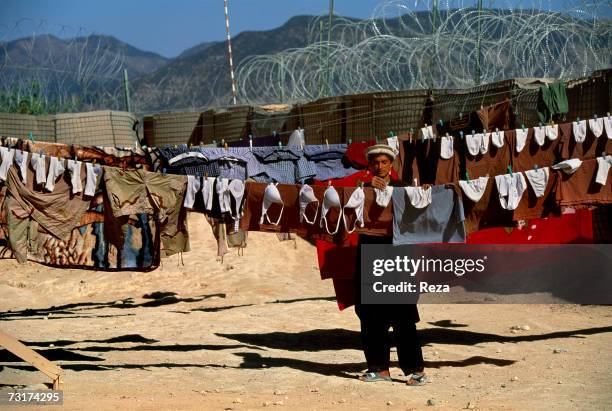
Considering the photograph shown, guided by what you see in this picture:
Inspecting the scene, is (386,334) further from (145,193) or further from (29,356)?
(29,356)

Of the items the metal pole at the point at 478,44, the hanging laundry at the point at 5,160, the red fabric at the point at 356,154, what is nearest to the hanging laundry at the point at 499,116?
the red fabric at the point at 356,154

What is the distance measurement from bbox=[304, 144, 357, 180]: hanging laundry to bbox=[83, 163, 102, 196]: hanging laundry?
2297mm

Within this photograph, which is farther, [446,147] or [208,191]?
[446,147]

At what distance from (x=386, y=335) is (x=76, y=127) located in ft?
30.0

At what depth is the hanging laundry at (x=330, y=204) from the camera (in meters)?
8.54

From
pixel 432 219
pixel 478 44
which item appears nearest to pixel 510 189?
pixel 432 219

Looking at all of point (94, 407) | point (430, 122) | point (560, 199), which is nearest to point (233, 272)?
point (430, 122)

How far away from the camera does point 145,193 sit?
877 centimetres

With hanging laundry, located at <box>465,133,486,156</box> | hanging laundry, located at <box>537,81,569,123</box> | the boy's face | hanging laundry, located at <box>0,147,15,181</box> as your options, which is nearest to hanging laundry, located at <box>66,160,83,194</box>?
hanging laundry, located at <box>0,147,15,181</box>

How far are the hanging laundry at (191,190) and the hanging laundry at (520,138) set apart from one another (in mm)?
3534

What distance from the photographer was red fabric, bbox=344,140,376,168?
10.2 metres

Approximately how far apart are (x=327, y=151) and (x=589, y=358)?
10.3 ft

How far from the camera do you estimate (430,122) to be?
44.6ft

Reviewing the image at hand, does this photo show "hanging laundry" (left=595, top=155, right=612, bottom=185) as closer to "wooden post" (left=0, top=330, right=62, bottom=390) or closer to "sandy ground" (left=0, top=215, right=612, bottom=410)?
"sandy ground" (left=0, top=215, right=612, bottom=410)
